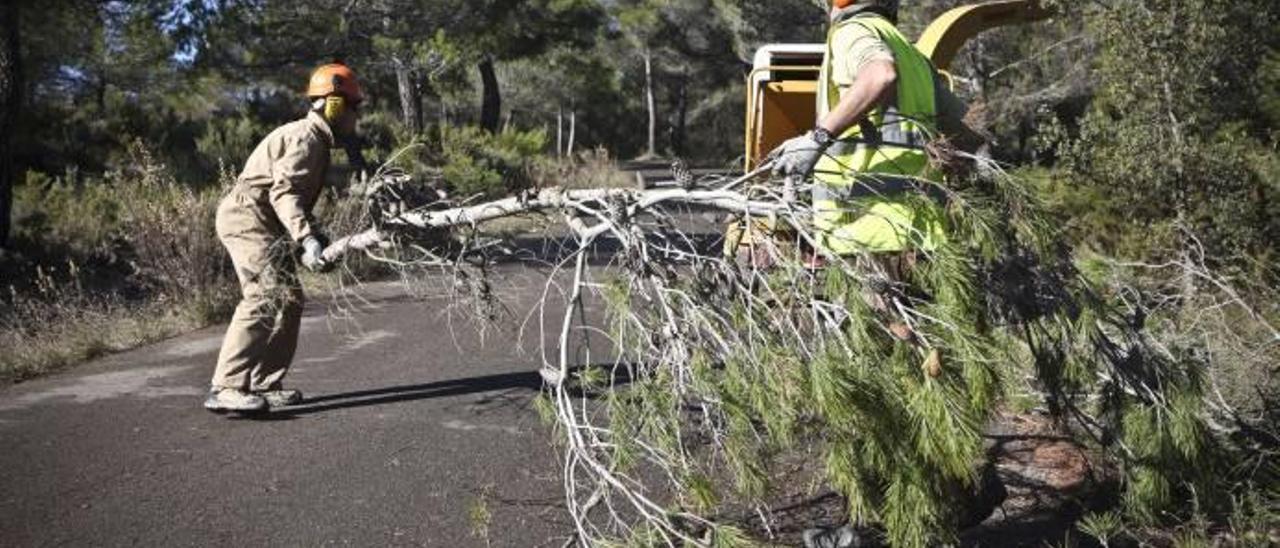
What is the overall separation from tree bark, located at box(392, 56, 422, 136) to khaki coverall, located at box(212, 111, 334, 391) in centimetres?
1251

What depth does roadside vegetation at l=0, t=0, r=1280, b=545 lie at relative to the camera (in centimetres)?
297

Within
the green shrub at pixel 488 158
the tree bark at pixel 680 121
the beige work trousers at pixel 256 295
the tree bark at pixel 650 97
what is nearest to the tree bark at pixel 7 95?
the beige work trousers at pixel 256 295

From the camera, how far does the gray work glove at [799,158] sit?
10.3 ft

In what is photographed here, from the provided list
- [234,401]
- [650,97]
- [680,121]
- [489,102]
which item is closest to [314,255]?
[234,401]

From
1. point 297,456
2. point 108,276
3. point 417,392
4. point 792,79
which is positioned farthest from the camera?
point 108,276

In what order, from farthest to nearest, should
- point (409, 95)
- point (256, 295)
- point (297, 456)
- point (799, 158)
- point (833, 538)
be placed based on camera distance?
point (409, 95)
point (256, 295)
point (297, 456)
point (833, 538)
point (799, 158)

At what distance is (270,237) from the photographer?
216 inches

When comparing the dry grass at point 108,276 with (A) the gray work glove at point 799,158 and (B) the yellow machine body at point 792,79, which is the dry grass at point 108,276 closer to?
(B) the yellow machine body at point 792,79

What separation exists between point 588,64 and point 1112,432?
29.0m

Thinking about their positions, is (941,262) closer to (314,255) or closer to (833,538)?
(833,538)

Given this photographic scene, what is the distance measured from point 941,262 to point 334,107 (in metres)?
3.71

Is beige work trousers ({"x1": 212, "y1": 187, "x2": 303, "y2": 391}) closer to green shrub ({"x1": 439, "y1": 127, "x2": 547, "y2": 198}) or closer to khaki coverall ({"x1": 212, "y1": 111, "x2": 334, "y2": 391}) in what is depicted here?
khaki coverall ({"x1": 212, "y1": 111, "x2": 334, "y2": 391})

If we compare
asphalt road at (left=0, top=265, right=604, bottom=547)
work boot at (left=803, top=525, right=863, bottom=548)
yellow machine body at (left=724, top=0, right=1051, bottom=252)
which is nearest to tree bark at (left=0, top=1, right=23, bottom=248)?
asphalt road at (left=0, top=265, right=604, bottom=547)

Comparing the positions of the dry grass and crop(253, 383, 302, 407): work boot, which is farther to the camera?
the dry grass
